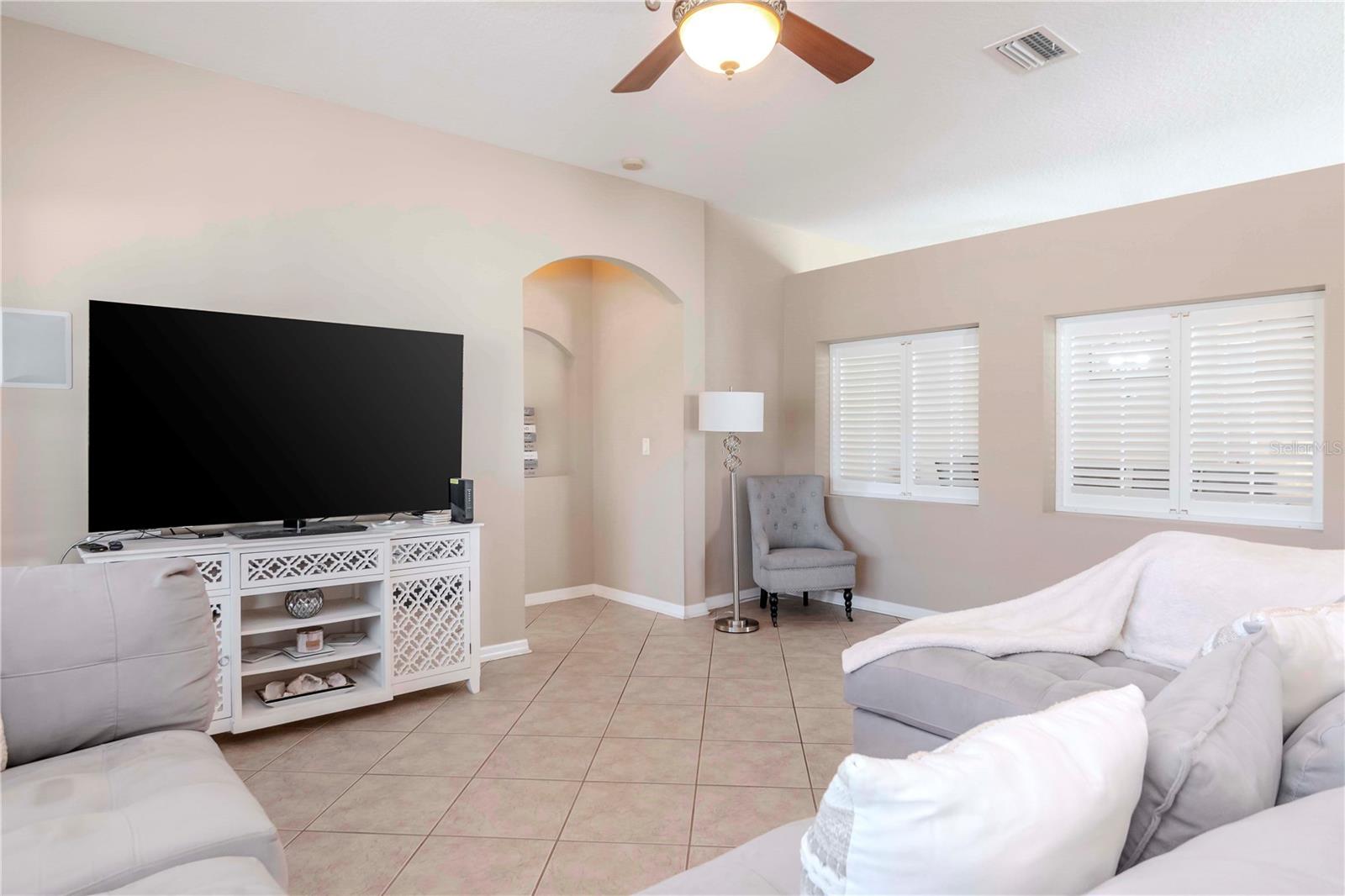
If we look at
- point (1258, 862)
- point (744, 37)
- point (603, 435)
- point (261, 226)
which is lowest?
point (1258, 862)

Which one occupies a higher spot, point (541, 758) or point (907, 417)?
point (907, 417)

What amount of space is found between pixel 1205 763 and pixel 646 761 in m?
2.34

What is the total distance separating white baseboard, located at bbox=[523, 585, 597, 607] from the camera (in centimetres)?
582

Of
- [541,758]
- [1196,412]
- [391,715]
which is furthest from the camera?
[1196,412]

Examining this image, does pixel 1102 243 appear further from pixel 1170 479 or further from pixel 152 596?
pixel 152 596

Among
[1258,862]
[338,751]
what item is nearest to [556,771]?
[338,751]

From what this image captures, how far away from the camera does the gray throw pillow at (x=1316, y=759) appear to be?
1.06m

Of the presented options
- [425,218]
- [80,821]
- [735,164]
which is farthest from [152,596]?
[735,164]

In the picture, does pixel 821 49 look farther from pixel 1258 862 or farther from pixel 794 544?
pixel 794 544

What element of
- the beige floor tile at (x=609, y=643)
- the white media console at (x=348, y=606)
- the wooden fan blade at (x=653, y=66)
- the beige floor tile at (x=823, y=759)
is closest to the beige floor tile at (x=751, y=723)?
the beige floor tile at (x=823, y=759)

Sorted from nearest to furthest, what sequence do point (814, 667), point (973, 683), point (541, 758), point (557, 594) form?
1. point (973, 683)
2. point (541, 758)
3. point (814, 667)
4. point (557, 594)

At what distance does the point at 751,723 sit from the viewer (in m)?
3.39

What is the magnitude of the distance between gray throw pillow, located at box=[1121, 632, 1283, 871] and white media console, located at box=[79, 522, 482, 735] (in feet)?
10.3

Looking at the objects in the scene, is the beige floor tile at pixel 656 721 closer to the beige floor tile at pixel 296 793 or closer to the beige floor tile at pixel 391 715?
the beige floor tile at pixel 391 715
